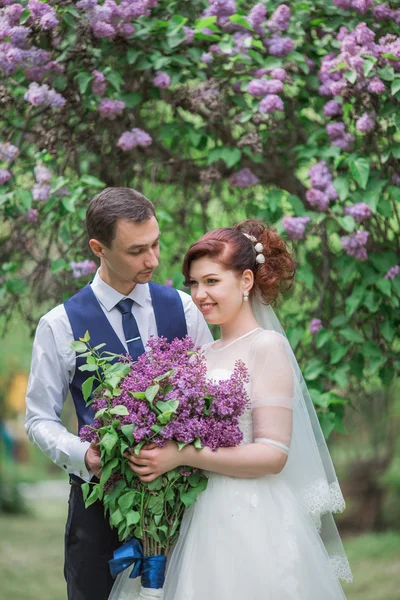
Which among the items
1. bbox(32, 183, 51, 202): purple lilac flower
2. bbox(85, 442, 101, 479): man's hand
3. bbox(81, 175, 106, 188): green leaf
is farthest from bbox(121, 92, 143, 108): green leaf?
bbox(85, 442, 101, 479): man's hand

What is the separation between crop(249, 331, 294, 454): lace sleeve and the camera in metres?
2.72

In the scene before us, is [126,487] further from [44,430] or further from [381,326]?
[381,326]

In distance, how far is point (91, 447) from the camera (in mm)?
2758

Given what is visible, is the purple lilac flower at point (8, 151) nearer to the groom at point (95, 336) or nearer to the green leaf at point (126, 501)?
the groom at point (95, 336)

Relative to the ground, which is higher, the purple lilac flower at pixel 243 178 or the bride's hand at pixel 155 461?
the bride's hand at pixel 155 461

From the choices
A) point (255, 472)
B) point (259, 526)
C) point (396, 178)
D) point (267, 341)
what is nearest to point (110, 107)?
point (396, 178)

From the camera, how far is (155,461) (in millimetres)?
2578

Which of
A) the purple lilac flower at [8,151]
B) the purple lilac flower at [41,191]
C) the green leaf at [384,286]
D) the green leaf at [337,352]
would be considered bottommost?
the green leaf at [337,352]

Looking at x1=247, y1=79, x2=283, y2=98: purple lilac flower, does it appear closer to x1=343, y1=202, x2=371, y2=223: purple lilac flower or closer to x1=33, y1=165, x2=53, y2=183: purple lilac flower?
x1=343, y1=202, x2=371, y2=223: purple lilac flower

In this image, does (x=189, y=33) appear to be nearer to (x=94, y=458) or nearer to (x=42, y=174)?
(x=42, y=174)

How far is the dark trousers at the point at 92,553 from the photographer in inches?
121

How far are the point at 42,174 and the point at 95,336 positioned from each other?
1171mm

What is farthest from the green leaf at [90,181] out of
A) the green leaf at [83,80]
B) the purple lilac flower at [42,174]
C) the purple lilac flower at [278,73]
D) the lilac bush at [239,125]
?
the purple lilac flower at [278,73]

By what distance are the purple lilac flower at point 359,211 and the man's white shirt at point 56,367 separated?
1.12 metres
